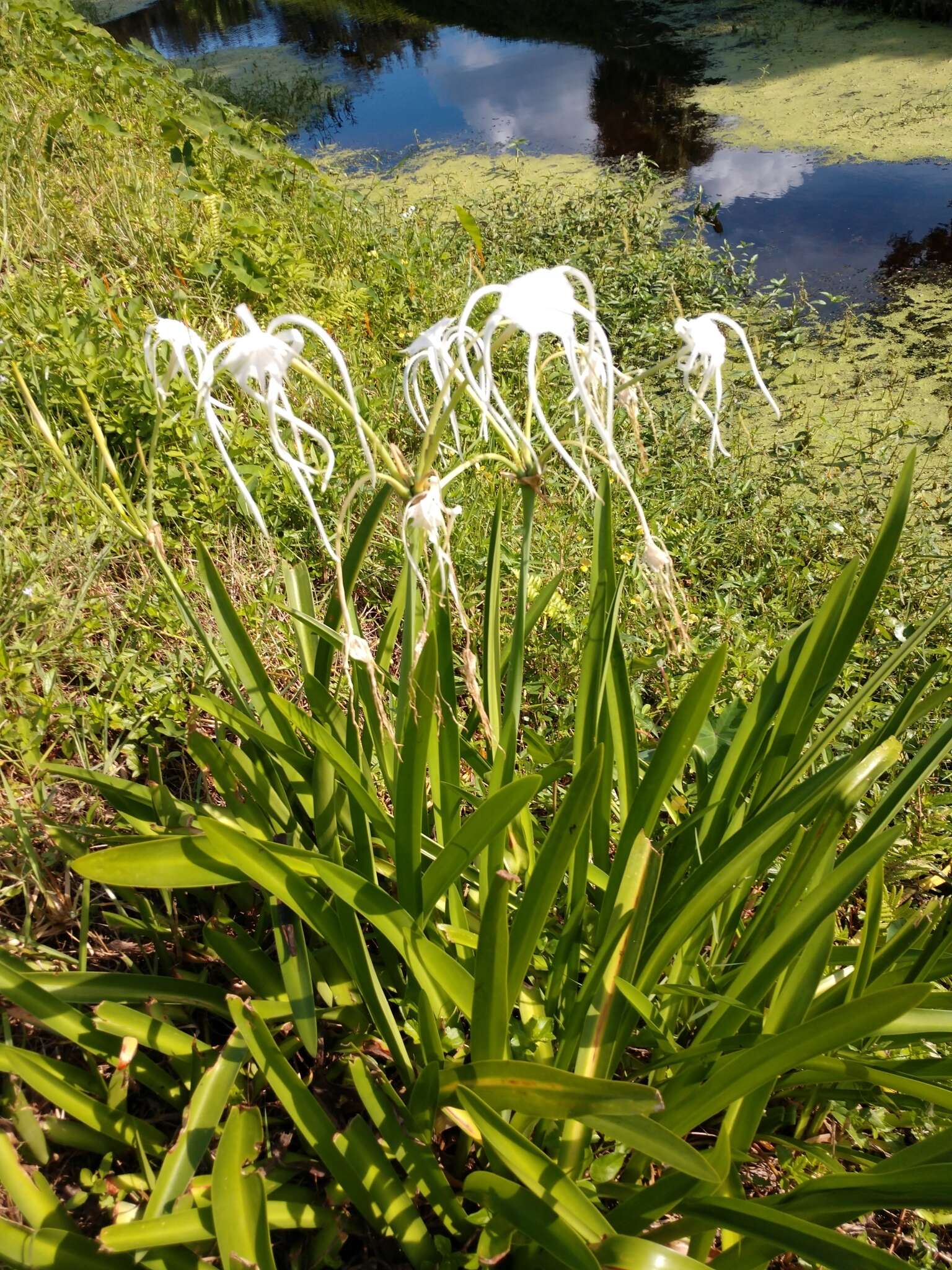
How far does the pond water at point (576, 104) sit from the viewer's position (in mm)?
4723

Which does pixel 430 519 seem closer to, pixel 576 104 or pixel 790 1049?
pixel 790 1049

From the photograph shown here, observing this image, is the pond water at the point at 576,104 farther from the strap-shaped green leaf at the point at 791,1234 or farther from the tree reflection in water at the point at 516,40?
the strap-shaped green leaf at the point at 791,1234

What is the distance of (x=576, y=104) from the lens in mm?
7344

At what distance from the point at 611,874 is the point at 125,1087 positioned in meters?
0.72

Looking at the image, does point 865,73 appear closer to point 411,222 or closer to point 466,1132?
point 411,222

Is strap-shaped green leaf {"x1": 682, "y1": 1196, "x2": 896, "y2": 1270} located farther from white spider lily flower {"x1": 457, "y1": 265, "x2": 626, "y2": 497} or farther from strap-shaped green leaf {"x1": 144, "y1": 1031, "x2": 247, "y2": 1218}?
white spider lily flower {"x1": 457, "y1": 265, "x2": 626, "y2": 497}

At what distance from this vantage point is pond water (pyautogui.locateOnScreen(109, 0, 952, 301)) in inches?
186

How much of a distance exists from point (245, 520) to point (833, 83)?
674 cm

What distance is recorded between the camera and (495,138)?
269 inches

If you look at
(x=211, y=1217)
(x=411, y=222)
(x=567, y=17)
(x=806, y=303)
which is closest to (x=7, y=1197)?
(x=211, y=1217)

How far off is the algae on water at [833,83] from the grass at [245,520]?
2421 mm

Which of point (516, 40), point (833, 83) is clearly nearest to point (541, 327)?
point (833, 83)

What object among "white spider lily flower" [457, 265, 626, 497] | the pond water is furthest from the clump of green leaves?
the pond water

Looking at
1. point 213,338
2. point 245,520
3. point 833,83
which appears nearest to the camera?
point 245,520
